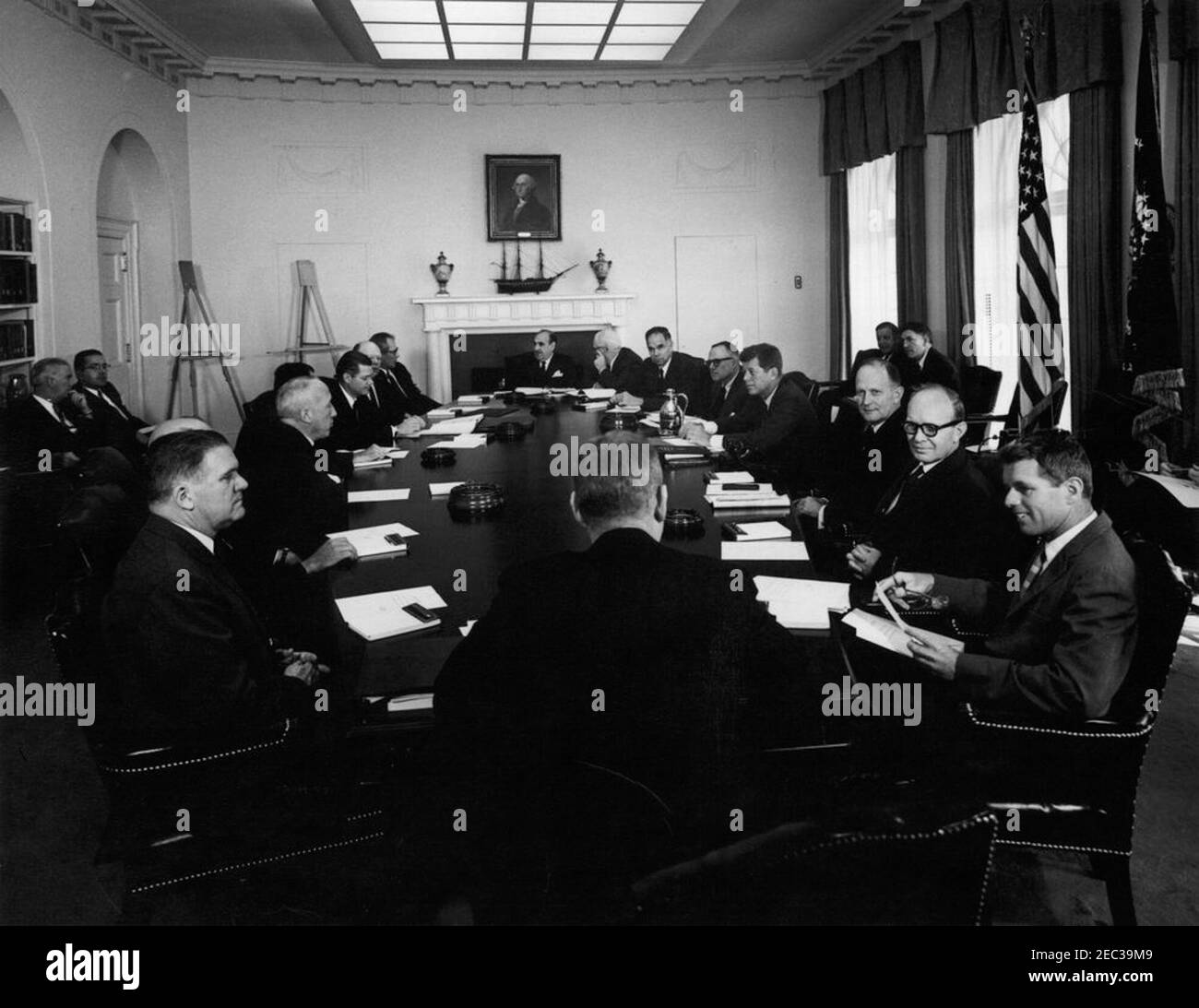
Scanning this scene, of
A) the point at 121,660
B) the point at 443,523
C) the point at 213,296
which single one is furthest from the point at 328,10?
the point at 121,660

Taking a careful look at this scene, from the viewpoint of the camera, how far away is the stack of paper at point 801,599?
103 inches

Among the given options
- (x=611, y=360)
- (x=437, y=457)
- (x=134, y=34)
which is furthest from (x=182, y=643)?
(x=134, y=34)

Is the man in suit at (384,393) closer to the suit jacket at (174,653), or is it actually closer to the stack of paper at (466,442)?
the stack of paper at (466,442)

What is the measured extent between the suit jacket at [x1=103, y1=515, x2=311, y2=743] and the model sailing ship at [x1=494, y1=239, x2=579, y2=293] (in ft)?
30.1

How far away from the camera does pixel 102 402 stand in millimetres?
7777

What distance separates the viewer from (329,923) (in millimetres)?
2641

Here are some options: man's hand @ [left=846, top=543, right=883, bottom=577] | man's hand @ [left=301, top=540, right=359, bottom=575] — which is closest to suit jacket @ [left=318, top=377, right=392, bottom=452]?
man's hand @ [left=301, top=540, right=359, bottom=575]

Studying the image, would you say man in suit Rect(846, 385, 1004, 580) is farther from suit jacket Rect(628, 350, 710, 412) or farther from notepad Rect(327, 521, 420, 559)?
suit jacket Rect(628, 350, 710, 412)

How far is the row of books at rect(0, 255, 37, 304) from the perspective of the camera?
719 centimetres

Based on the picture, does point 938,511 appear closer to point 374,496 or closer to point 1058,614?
point 1058,614
